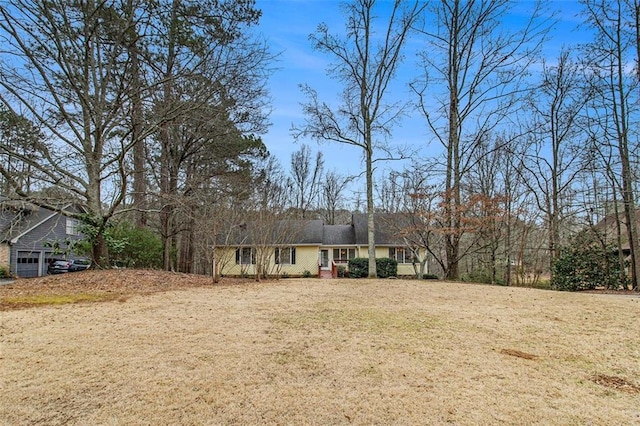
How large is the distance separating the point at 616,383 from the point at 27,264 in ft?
91.8

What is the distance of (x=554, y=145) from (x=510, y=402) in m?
19.0

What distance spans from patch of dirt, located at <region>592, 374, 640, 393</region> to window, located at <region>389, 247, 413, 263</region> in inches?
784

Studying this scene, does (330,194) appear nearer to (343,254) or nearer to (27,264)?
(343,254)

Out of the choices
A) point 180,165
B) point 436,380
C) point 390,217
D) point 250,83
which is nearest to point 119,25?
point 250,83

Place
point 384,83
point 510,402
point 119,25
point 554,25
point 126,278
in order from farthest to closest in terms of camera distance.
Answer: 1. point 384,83
2. point 554,25
3. point 119,25
4. point 126,278
5. point 510,402

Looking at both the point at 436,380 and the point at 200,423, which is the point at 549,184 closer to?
the point at 436,380

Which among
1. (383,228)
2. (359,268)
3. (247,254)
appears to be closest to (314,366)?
(247,254)

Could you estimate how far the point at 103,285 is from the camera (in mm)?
9016

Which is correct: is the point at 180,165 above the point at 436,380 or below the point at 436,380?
above

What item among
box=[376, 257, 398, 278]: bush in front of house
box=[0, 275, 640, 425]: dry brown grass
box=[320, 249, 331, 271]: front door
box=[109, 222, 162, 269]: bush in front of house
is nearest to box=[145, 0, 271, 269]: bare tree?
box=[109, 222, 162, 269]: bush in front of house

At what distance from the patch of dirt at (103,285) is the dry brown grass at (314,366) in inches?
65.9

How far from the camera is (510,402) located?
10.1ft

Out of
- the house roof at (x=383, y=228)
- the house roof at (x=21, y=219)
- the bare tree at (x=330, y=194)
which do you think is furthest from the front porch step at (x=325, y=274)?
the house roof at (x=21, y=219)

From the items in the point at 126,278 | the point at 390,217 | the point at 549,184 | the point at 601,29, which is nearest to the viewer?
the point at 126,278
